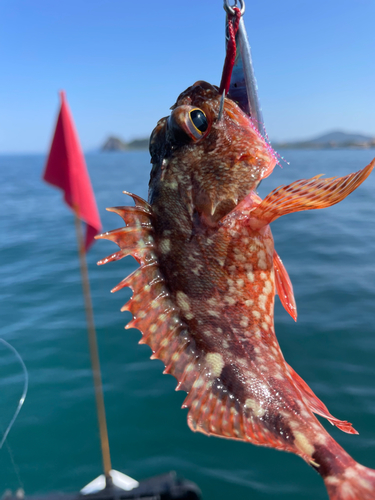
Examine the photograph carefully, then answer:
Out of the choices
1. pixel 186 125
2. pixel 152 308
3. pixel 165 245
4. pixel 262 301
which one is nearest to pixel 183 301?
pixel 152 308

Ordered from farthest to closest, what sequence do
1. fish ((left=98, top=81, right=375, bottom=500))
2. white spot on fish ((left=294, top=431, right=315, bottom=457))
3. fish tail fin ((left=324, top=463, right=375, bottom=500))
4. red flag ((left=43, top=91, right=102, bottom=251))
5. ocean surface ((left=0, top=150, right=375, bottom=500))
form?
ocean surface ((left=0, top=150, right=375, bottom=500)) < red flag ((left=43, top=91, right=102, bottom=251)) < fish ((left=98, top=81, right=375, bottom=500)) < white spot on fish ((left=294, top=431, right=315, bottom=457)) < fish tail fin ((left=324, top=463, right=375, bottom=500))

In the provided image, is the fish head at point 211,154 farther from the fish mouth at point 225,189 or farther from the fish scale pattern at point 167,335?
the fish scale pattern at point 167,335

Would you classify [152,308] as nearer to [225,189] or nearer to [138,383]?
[225,189]

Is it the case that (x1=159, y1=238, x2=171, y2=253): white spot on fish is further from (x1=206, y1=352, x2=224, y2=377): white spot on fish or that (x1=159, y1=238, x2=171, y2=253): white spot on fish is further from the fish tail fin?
the fish tail fin

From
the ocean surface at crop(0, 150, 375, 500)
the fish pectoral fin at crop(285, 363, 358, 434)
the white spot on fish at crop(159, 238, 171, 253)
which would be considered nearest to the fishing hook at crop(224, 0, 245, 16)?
the white spot on fish at crop(159, 238, 171, 253)

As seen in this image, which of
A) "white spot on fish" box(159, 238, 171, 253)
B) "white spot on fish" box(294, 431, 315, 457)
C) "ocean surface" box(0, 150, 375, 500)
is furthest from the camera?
"ocean surface" box(0, 150, 375, 500)
